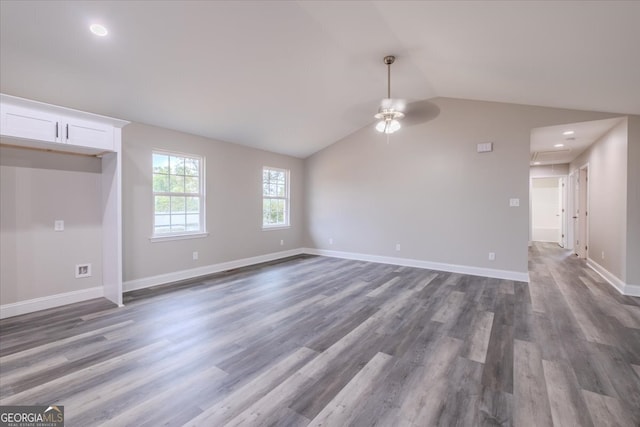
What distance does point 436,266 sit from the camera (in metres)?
5.46

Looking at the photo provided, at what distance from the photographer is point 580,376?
6.88 feet

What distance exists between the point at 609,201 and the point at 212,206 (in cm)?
658

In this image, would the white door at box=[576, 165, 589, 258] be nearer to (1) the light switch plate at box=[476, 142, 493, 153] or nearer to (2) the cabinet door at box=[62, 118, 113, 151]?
(1) the light switch plate at box=[476, 142, 493, 153]

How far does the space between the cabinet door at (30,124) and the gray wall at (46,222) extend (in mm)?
583

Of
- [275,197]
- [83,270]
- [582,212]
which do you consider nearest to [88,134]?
[83,270]

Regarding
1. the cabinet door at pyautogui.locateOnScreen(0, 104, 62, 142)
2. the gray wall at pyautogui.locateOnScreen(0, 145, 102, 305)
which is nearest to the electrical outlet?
the gray wall at pyautogui.locateOnScreen(0, 145, 102, 305)

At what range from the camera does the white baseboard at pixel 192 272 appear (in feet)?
13.7

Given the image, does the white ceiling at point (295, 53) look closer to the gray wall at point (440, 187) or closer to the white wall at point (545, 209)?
the gray wall at point (440, 187)

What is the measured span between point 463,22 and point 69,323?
496cm

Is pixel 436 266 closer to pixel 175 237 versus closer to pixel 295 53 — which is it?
pixel 295 53

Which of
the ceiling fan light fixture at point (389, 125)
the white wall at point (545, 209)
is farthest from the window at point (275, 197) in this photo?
the white wall at point (545, 209)

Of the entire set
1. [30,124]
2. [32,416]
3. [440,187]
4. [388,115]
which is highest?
[388,115]

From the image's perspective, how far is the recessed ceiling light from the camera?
2559 mm

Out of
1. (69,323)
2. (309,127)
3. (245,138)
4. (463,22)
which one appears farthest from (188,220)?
(463,22)
